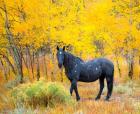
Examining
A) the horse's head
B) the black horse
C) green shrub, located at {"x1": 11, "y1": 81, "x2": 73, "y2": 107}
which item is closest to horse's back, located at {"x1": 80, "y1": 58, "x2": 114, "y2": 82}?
the black horse

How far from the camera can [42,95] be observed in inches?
401

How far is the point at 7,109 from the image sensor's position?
1027cm

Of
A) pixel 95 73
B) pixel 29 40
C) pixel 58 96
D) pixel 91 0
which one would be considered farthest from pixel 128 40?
pixel 91 0

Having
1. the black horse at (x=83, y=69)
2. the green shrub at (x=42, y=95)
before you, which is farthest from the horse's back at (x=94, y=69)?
the green shrub at (x=42, y=95)

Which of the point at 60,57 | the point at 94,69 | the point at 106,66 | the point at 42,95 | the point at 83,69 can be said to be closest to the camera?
the point at 42,95

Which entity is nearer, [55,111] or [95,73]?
[55,111]

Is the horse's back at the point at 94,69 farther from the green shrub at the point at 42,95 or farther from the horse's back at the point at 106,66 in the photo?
the green shrub at the point at 42,95

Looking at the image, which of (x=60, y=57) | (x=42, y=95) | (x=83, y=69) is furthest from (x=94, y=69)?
(x=42, y=95)

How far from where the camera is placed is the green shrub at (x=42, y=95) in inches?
401

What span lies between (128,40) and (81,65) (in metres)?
10.6

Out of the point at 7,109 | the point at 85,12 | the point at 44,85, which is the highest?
the point at 85,12

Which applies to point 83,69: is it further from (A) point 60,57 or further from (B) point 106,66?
(A) point 60,57

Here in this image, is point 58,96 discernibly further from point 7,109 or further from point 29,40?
point 29,40

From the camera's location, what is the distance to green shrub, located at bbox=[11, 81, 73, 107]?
33.4 ft
